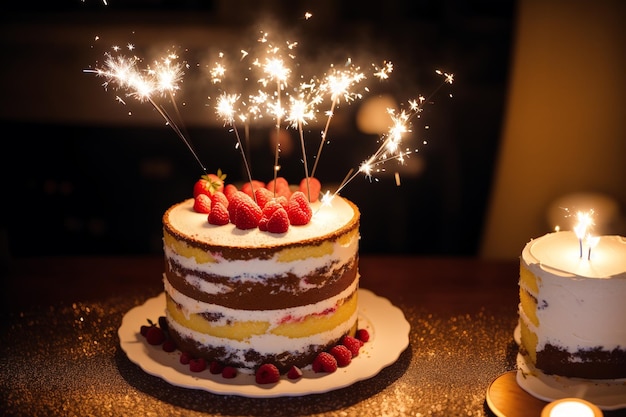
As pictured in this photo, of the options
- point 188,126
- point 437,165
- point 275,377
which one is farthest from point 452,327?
point 188,126

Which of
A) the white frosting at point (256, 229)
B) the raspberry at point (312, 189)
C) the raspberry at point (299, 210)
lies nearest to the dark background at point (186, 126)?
the raspberry at point (312, 189)

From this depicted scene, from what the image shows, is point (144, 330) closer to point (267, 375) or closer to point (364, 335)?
point (267, 375)

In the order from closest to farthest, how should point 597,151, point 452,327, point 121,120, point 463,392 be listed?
point 463,392 < point 452,327 < point 597,151 < point 121,120

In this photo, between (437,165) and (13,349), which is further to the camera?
(437,165)

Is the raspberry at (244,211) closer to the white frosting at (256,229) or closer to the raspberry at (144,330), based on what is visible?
the white frosting at (256,229)

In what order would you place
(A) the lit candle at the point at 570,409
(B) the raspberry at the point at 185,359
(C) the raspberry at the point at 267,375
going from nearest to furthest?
(A) the lit candle at the point at 570,409, (C) the raspberry at the point at 267,375, (B) the raspberry at the point at 185,359

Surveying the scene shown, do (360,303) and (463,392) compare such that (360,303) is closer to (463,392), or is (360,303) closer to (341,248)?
(341,248)

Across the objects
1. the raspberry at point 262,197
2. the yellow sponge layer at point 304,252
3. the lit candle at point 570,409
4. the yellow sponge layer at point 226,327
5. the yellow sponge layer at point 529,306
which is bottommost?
the yellow sponge layer at point 226,327
